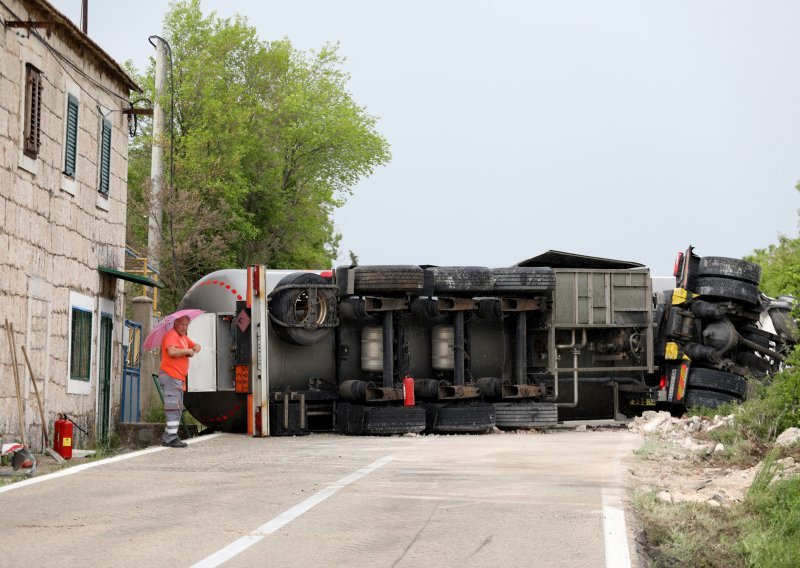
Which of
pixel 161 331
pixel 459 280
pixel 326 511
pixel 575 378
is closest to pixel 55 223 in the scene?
pixel 161 331

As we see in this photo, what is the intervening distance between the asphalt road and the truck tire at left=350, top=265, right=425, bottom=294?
15.7ft

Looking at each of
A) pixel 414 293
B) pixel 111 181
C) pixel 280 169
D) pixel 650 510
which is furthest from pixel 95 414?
pixel 280 169

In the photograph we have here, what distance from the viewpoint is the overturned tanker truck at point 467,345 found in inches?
698

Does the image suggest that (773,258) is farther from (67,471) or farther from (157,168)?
(67,471)

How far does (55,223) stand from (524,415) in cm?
750

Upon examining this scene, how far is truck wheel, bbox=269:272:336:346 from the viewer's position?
58.4 ft

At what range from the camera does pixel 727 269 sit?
20594mm

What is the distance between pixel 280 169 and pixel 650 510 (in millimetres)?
45780

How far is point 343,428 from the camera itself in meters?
17.8

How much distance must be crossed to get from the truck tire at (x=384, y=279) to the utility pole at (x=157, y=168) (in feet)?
69.0

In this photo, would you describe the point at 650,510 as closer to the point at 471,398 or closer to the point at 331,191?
the point at 471,398

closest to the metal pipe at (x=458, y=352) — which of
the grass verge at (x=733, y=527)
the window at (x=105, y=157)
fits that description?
the window at (x=105, y=157)

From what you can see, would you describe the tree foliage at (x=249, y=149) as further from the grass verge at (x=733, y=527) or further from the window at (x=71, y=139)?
the grass verge at (x=733, y=527)

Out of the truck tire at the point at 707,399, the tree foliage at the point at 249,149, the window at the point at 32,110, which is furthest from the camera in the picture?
the tree foliage at the point at 249,149
